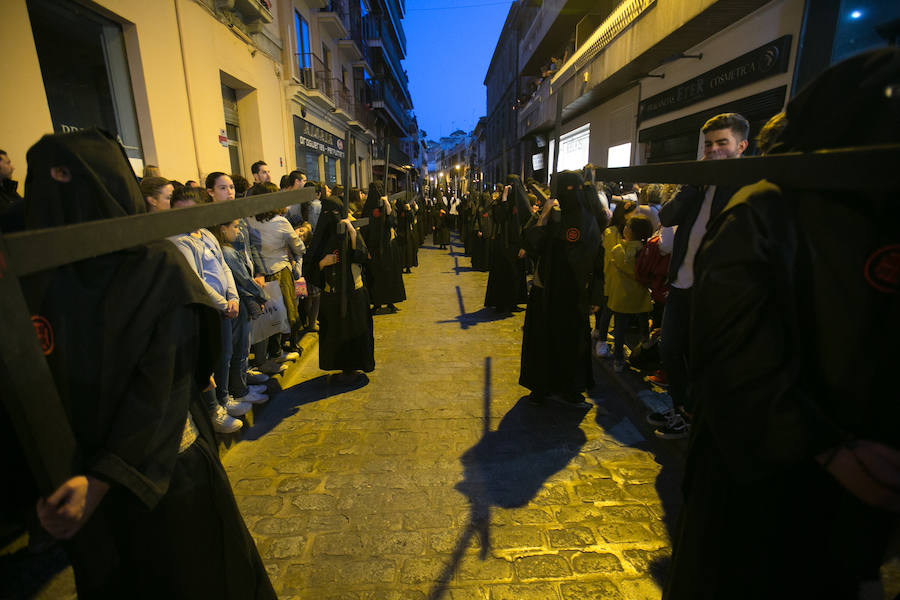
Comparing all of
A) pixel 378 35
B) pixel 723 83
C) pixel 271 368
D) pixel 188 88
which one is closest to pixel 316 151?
pixel 188 88

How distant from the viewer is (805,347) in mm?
1217

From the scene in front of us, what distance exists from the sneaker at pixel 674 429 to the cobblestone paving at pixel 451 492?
0.13 meters

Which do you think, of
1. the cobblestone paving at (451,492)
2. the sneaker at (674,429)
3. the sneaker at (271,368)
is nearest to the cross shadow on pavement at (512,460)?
the cobblestone paving at (451,492)

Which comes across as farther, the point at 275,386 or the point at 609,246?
the point at 609,246

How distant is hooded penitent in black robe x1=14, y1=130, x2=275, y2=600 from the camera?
133 centimetres

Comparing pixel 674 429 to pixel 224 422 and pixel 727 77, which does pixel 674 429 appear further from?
pixel 727 77

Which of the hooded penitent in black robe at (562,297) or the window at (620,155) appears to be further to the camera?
the window at (620,155)

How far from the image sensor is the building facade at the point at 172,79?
4.93 m

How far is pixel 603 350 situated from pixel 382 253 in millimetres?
4317

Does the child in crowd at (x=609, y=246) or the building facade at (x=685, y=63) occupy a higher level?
the building facade at (x=685, y=63)

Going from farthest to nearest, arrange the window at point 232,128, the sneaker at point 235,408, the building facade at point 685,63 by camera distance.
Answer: the window at point 232,128 → the building facade at point 685,63 → the sneaker at point 235,408

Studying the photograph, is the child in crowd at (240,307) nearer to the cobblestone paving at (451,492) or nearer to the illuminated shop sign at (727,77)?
the cobblestone paving at (451,492)

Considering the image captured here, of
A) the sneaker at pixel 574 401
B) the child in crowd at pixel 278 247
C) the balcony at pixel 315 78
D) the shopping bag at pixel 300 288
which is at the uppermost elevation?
the balcony at pixel 315 78

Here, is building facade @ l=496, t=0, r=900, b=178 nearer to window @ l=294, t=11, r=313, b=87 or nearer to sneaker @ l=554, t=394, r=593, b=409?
sneaker @ l=554, t=394, r=593, b=409
